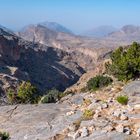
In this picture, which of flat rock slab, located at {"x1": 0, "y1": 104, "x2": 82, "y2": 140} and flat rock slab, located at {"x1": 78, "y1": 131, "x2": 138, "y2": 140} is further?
flat rock slab, located at {"x1": 0, "y1": 104, "x2": 82, "y2": 140}

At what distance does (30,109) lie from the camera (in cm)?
3177

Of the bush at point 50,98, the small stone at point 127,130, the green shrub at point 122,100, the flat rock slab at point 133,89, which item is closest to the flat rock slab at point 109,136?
the small stone at point 127,130

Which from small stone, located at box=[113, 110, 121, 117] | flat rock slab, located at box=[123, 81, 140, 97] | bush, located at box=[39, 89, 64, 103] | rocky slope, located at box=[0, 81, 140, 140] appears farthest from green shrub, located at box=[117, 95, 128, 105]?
bush, located at box=[39, 89, 64, 103]

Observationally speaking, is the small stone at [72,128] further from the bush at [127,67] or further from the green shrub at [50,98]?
the bush at [127,67]

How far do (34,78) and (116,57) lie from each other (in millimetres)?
99186

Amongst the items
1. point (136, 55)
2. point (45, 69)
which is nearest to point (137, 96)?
point (136, 55)

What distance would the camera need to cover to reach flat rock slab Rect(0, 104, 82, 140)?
2603cm

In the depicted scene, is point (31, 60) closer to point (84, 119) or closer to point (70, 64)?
point (70, 64)

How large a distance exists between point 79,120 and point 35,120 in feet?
11.7

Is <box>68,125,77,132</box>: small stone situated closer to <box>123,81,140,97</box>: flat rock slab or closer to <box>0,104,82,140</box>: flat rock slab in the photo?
<box>0,104,82,140</box>: flat rock slab

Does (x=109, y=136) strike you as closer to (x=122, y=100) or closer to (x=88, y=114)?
(x=88, y=114)

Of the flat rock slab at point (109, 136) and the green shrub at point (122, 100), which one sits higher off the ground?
the green shrub at point (122, 100)

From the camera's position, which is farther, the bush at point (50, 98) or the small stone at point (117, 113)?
the bush at point (50, 98)

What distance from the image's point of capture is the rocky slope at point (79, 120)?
2378cm
